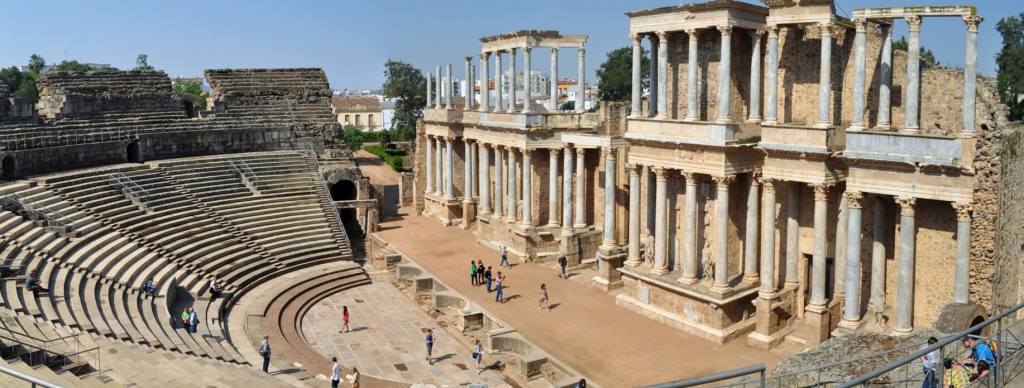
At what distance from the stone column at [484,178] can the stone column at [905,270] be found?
793 inches

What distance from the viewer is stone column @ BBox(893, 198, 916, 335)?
19.0 meters

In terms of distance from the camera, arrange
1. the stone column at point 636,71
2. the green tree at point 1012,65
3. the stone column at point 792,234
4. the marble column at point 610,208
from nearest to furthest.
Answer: the stone column at point 792,234, the stone column at point 636,71, the marble column at point 610,208, the green tree at point 1012,65

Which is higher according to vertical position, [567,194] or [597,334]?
[567,194]

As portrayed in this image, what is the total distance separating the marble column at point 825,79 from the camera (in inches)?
806

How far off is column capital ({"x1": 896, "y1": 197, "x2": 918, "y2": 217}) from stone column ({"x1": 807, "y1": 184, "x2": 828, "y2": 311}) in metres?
2.07

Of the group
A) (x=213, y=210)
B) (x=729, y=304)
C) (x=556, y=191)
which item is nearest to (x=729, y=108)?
(x=729, y=304)

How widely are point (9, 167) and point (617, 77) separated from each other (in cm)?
6379

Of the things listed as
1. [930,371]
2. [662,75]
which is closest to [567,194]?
[662,75]

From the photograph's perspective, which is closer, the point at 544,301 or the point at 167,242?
the point at 544,301

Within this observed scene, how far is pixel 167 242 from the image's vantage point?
2794 centimetres

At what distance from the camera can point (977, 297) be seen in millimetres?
18719

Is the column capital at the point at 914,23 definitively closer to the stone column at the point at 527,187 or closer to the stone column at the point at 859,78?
the stone column at the point at 859,78

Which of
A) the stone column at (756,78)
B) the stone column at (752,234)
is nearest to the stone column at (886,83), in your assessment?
the stone column at (756,78)

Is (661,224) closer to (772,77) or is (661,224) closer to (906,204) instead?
(772,77)
